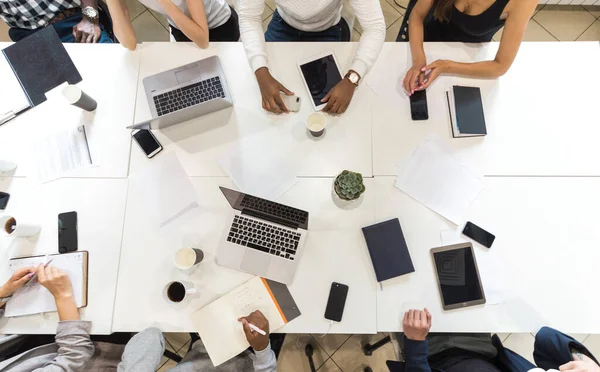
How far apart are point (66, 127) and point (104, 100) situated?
0.20 m

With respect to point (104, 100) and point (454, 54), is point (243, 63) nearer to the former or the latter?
point (104, 100)

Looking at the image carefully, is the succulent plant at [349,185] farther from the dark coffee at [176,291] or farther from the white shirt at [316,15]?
the dark coffee at [176,291]

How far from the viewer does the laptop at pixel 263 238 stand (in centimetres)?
153

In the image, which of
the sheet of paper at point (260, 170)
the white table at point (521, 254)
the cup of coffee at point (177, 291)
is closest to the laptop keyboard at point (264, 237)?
the sheet of paper at point (260, 170)

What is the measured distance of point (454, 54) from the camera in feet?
5.72

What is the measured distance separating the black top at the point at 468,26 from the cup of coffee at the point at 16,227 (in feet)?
6.62

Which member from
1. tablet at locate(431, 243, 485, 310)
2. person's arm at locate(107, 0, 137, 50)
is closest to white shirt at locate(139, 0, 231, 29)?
person's arm at locate(107, 0, 137, 50)

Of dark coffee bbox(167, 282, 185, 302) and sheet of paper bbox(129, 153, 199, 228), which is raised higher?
sheet of paper bbox(129, 153, 199, 228)

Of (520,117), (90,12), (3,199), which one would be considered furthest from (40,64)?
(520,117)

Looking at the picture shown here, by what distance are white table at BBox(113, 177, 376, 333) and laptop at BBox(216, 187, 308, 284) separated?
0.03 meters

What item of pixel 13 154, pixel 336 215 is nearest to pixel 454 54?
pixel 336 215

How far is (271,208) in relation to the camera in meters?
1.57

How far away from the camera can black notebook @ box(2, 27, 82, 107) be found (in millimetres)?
1728

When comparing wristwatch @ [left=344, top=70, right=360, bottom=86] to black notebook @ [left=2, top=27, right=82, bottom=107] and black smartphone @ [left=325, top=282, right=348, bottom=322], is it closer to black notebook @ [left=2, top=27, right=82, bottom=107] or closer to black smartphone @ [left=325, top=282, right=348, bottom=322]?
black smartphone @ [left=325, top=282, right=348, bottom=322]
